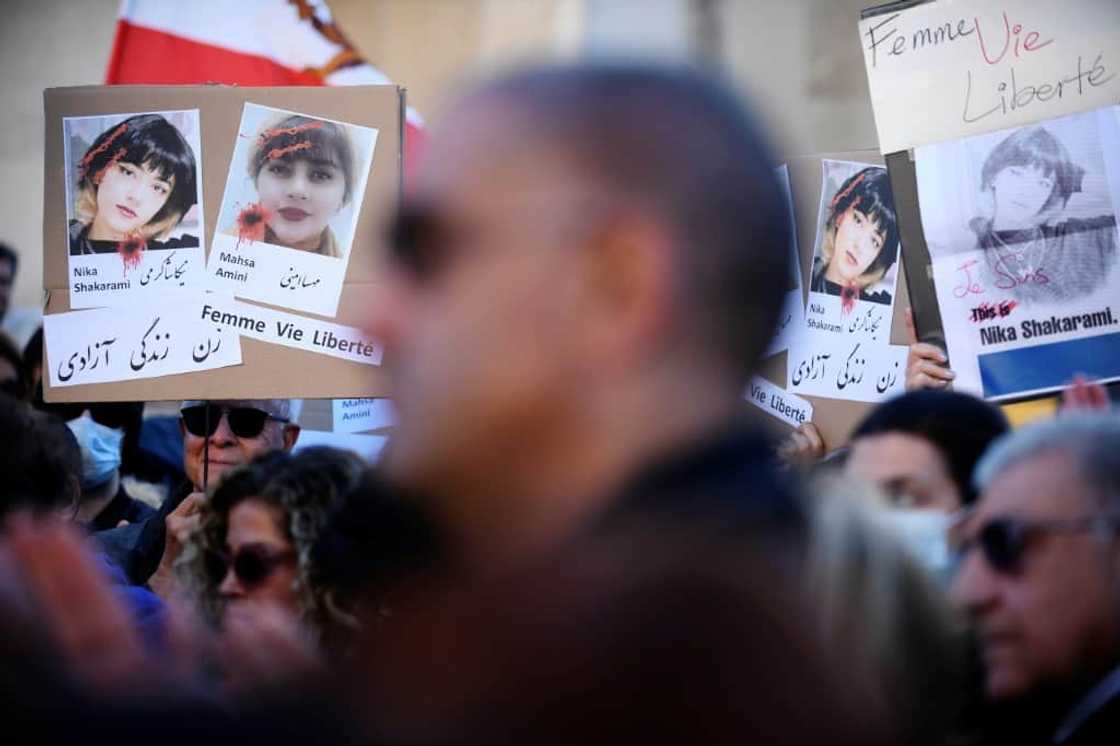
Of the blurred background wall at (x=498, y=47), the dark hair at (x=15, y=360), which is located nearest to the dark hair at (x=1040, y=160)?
the dark hair at (x=15, y=360)

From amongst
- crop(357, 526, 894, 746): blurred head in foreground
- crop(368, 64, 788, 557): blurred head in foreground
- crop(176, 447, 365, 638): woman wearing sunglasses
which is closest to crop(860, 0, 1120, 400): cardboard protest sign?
crop(176, 447, 365, 638): woman wearing sunglasses

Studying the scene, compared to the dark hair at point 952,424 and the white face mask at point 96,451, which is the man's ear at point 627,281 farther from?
the white face mask at point 96,451

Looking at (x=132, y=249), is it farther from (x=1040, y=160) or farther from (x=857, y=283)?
(x=1040, y=160)

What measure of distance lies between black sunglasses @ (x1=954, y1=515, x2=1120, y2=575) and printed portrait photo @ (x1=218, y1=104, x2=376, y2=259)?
2324mm

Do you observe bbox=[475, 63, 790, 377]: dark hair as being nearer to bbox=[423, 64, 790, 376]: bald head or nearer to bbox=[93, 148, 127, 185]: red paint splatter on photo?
bbox=[423, 64, 790, 376]: bald head

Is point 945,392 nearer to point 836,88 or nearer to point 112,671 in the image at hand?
point 112,671

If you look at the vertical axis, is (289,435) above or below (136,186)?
A: below

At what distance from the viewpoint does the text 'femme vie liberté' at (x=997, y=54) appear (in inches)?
142

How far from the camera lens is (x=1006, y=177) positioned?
11.9 ft

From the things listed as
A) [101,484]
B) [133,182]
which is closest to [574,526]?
[133,182]

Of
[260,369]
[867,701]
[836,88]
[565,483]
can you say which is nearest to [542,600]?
[565,483]

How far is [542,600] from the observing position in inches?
40.3

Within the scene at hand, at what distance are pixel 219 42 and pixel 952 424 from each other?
331cm

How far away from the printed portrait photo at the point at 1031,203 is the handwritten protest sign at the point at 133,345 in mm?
1885
